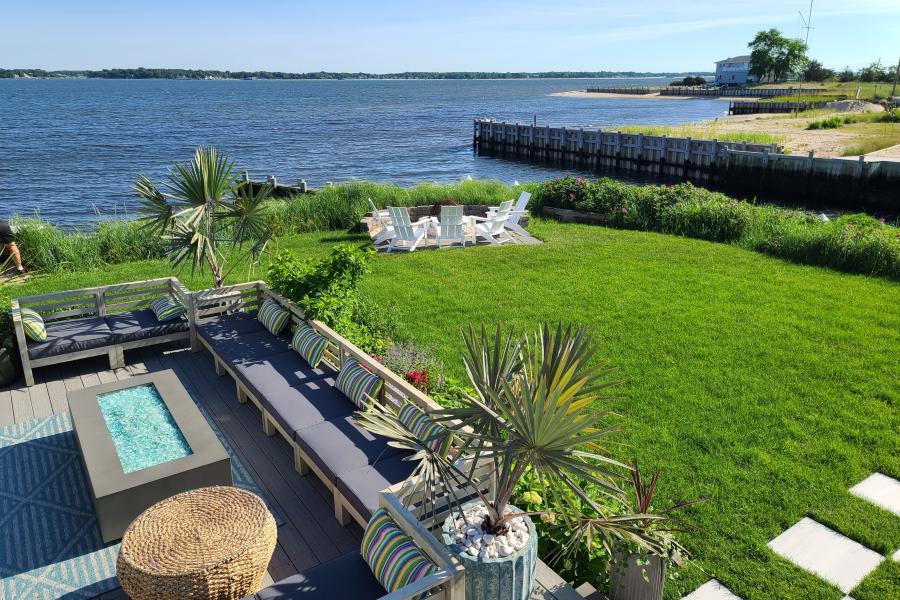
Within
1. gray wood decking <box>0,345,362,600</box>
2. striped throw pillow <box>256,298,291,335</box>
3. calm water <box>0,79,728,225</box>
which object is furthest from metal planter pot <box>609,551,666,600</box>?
calm water <box>0,79,728,225</box>

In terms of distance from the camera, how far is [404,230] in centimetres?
1319

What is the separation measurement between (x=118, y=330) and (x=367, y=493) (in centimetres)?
477

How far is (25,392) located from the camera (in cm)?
689

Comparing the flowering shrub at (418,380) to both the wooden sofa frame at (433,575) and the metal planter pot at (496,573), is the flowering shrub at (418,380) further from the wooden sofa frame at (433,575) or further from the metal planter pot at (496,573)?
the metal planter pot at (496,573)

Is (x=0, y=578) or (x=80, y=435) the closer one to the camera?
(x=0, y=578)

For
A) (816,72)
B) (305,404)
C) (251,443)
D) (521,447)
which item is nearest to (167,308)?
(251,443)

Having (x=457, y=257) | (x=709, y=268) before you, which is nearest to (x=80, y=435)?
(x=457, y=257)

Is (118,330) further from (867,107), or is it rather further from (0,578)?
(867,107)

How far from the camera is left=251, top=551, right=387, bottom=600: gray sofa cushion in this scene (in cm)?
346

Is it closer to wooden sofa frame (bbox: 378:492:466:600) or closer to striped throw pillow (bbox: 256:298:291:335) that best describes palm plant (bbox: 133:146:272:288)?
striped throw pillow (bbox: 256:298:291:335)

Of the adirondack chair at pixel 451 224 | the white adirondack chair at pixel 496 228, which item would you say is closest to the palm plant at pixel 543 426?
the adirondack chair at pixel 451 224

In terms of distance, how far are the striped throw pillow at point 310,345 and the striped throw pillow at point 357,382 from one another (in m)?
0.56

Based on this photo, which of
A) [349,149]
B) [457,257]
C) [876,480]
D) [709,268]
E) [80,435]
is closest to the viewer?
[80,435]

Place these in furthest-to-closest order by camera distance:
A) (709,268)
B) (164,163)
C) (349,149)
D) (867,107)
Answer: (867,107) → (349,149) → (164,163) → (709,268)
